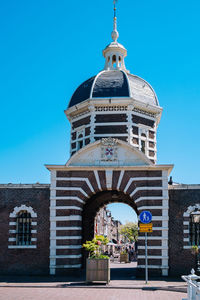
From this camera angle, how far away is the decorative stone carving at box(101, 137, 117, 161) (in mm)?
24312

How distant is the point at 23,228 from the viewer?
2536 cm

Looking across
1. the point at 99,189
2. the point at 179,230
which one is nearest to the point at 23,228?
the point at 99,189

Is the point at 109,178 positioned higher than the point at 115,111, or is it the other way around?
the point at 115,111

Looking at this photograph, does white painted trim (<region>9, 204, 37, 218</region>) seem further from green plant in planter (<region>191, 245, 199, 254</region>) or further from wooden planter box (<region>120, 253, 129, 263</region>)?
wooden planter box (<region>120, 253, 129, 263</region>)

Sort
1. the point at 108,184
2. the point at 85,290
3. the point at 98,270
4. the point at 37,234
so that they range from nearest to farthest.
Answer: the point at 85,290 < the point at 98,270 < the point at 108,184 < the point at 37,234

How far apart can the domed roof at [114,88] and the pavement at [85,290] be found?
13.5 m

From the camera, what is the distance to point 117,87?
1123 inches

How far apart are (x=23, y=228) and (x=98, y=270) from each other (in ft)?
26.3

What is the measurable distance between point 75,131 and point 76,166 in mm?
5796

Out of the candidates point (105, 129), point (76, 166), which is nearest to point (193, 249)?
point (76, 166)

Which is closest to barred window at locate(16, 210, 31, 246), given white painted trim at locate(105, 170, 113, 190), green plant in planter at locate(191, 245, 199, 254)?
white painted trim at locate(105, 170, 113, 190)

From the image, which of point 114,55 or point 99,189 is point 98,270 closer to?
point 99,189

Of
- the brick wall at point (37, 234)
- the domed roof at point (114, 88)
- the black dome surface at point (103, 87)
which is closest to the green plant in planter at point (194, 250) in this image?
the brick wall at point (37, 234)

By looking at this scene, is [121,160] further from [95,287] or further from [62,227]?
[95,287]
